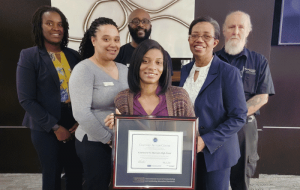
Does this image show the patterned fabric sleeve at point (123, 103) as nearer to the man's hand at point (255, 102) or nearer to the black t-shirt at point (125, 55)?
the black t-shirt at point (125, 55)

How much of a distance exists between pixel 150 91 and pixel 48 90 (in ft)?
3.15

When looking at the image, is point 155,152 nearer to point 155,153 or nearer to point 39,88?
point 155,153

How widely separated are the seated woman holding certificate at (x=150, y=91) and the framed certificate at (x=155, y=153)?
12cm

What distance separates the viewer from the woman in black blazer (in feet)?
5.21

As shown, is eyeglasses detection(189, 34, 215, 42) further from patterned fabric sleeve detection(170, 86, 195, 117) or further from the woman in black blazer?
the woman in black blazer

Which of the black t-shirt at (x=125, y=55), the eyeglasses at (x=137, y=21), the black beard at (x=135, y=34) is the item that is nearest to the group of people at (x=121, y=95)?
the black t-shirt at (x=125, y=55)

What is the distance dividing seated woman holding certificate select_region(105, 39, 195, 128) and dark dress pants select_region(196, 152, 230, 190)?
0.39m

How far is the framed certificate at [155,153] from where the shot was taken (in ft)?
3.20

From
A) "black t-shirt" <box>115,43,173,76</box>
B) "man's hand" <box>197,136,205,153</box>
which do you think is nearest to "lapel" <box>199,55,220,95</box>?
"man's hand" <box>197,136,205,153</box>

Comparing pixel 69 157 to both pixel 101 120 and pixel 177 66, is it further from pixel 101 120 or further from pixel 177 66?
pixel 177 66

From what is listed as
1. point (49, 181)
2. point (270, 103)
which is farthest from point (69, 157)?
point (270, 103)

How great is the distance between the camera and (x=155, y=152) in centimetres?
99

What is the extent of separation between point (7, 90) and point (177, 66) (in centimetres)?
240

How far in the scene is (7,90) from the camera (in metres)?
2.82
